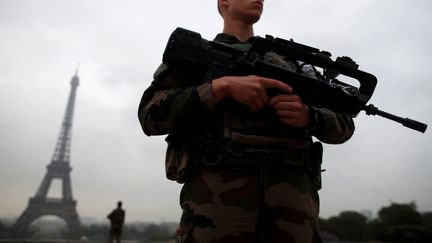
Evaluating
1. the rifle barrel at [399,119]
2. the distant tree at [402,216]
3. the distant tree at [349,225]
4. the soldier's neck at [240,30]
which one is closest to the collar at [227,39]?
the soldier's neck at [240,30]

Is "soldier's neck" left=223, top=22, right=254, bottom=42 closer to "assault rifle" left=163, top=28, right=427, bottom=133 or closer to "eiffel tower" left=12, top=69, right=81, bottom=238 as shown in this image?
"assault rifle" left=163, top=28, right=427, bottom=133

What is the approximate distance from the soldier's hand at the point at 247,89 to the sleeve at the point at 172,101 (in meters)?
0.07

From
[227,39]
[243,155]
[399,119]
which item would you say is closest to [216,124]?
[243,155]

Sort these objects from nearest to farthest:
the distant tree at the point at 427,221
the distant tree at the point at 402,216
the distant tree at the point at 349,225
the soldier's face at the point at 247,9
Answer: the soldier's face at the point at 247,9 → the distant tree at the point at 427,221 → the distant tree at the point at 402,216 → the distant tree at the point at 349,225

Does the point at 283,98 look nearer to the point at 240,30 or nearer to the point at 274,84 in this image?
the point at 274,84

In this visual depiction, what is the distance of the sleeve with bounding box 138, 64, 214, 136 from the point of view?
199 centimetres

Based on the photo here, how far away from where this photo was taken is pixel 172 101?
6.72ft

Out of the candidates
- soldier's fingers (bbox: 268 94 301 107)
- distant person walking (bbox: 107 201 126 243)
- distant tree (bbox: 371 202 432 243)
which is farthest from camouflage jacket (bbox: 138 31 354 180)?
distant tree (bbox: 371 202 432 243)

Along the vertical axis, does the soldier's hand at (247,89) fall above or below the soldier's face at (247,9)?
below

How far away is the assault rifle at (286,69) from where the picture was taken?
2.17 meters

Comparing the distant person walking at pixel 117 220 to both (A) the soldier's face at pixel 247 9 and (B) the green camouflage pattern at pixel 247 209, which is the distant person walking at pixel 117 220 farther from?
(B) the green camouflage pattern at pixel 247 209

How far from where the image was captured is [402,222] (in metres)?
34.7

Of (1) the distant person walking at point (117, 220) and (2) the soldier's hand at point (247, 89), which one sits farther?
(1) the distant person walking at point (117, 220)

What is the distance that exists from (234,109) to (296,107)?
0.38m
